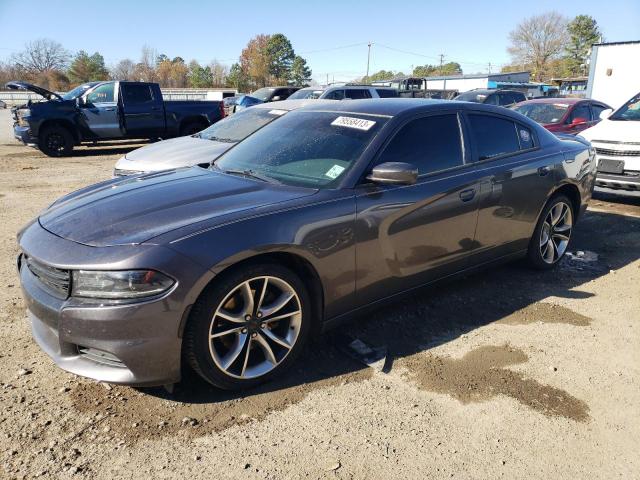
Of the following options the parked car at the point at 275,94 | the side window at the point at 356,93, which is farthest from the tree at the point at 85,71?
the side window at the point at 356,93

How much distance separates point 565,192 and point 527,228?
0.81 m

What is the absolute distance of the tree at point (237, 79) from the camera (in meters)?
80.3

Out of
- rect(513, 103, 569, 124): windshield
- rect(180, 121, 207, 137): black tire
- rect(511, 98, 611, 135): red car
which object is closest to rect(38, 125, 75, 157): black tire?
rect(180, 121, 207, 137): black tire

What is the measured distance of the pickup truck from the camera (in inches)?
500

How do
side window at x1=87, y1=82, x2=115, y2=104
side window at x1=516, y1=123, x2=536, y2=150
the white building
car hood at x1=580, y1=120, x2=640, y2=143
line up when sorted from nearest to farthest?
side window at x1=516, y1=123, x2=536, y2=150 < car hood at x1=580, y1=120, x2=640, y2=143 < side window at x1=87, y1=82, x2=115, y2=104 < the white building

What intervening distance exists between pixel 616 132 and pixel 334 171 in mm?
6382

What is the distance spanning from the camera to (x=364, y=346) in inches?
133

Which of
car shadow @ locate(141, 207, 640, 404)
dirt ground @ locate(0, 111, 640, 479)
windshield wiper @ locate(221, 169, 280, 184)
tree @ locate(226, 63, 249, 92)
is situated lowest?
dirt ground @ locate(0, 111, 640, 479)

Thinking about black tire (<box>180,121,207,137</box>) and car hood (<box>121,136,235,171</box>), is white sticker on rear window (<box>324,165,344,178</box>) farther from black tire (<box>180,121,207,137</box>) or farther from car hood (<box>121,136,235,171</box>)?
black tire (<box>180,121,207,137</box>)

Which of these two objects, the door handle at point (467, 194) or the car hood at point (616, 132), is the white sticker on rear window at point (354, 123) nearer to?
the door handle at point (467, 194)

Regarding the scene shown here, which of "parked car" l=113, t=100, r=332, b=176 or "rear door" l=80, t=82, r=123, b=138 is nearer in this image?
"parked car" l=113, t=100, r=332, b=176

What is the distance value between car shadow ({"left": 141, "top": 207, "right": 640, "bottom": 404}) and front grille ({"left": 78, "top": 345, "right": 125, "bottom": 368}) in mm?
412

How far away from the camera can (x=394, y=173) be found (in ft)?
10.0

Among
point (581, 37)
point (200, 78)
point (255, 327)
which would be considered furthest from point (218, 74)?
point (255, 327)
